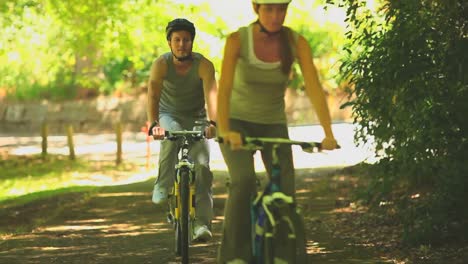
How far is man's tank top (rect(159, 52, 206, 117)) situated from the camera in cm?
873

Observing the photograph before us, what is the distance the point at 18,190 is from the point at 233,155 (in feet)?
49.4

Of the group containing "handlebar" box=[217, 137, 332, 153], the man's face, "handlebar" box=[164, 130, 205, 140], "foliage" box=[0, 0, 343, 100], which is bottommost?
"handlebar" box=[217, 137, 332, 153]

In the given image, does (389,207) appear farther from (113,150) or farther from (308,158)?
(113,150)

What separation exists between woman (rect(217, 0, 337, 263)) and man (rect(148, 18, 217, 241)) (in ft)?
6.76

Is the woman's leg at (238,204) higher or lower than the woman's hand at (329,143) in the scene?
lower

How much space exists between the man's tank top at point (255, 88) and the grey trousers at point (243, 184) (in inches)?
2.7

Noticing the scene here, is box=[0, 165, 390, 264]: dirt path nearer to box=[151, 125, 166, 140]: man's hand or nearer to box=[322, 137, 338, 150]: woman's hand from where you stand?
box=[151, 125, 166, 140]: man's hand

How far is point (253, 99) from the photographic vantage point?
6297mm

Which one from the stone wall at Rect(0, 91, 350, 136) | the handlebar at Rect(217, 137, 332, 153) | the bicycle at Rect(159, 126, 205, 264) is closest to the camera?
the handlebar at Rect(217, 137, 332, 153)

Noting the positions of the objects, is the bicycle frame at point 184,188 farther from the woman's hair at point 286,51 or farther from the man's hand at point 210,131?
the woman's hair at point 286,51

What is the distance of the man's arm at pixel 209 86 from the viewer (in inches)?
328

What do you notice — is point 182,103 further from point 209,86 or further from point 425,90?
point 425,90

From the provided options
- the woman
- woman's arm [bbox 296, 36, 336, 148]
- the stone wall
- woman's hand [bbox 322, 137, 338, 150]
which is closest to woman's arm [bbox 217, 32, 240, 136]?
the woman

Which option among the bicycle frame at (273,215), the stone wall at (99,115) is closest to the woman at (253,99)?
the bicycle frame at (273,215)
